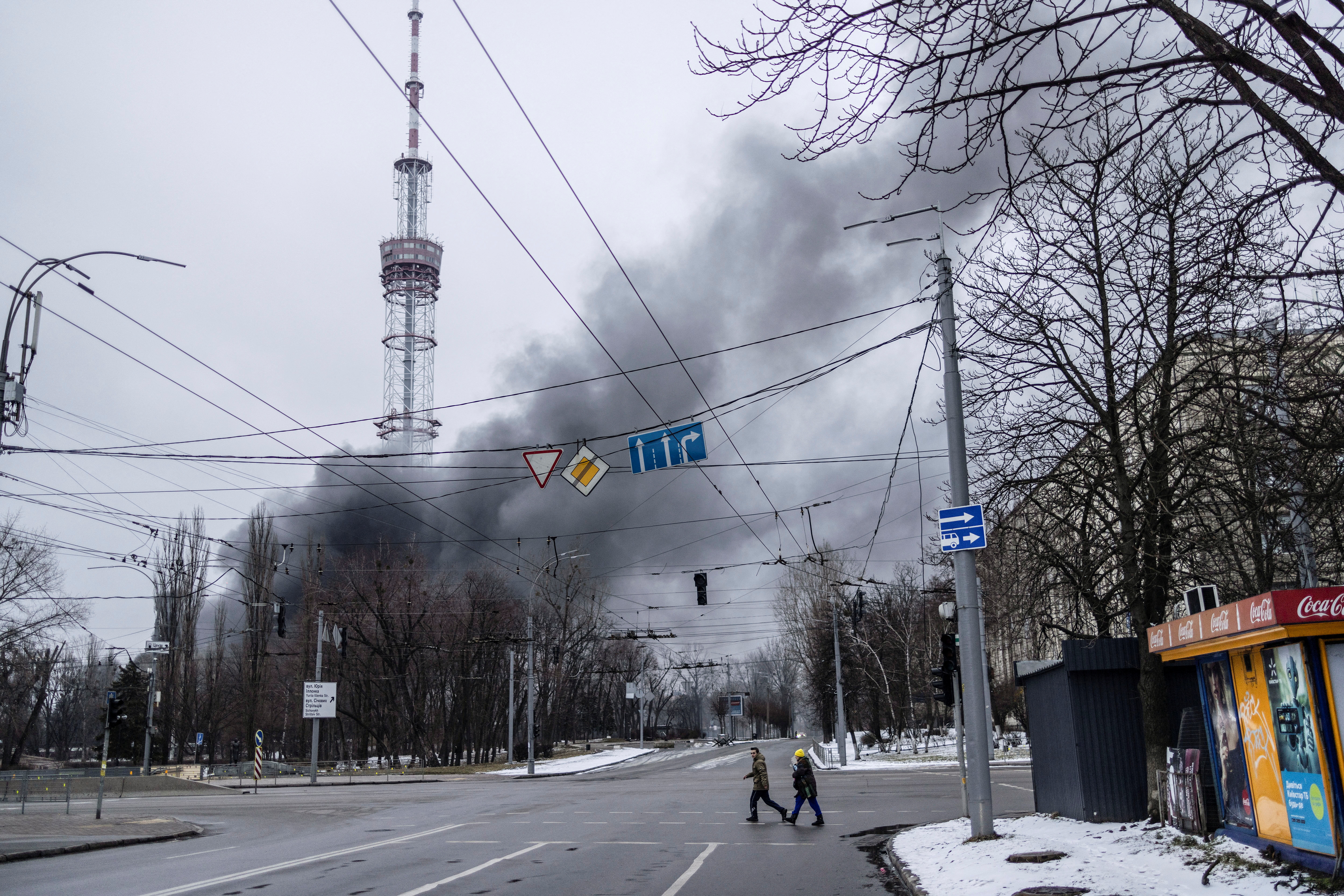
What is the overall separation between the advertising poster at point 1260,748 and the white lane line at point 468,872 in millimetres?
8640

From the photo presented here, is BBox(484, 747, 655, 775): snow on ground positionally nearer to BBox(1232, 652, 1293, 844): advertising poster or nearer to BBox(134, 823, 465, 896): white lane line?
BBox(134, 823, 465, 896): white lane line

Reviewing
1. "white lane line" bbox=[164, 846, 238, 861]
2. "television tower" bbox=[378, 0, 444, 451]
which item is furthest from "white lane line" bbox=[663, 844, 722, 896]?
"television tower" bbox=[378, 0, 444, 451]

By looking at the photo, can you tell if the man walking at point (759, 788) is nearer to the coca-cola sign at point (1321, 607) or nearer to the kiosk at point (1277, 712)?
the kiosk at point (1277, 712)

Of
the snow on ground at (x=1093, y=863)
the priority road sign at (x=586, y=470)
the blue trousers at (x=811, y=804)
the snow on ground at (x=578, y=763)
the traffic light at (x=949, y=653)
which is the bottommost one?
the snow on ground at (x=578, y=763)

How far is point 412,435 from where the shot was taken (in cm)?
13138

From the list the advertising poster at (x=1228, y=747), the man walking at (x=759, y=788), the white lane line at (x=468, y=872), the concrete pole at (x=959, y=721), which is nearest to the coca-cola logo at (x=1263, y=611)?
the advertising poster at (x=1228, y=747)

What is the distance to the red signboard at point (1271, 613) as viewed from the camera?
800 centimetres

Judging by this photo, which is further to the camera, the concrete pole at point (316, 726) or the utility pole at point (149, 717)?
the concrete pole at point (316, 726)

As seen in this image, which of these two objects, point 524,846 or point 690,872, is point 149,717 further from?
point 690,872

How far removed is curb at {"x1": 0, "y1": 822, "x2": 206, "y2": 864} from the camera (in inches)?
655

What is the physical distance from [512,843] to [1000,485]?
10.1m

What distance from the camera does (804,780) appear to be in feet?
64.6

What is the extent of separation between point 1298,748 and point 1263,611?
130 centimetres

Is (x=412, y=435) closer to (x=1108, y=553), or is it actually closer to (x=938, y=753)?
(x=938, y=753)
